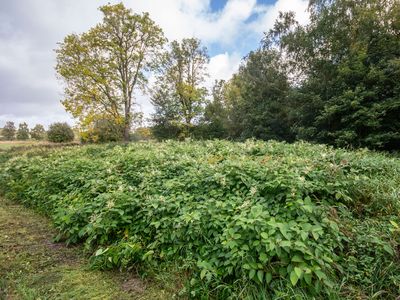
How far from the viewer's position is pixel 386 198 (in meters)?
2.71

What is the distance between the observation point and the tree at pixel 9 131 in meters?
30.2

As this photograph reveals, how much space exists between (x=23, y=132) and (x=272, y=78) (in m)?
31.4

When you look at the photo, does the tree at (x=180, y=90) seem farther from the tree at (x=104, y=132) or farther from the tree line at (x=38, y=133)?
the tree line at (x=38, y=133)

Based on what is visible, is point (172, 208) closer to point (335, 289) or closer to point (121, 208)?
point (121, 208)

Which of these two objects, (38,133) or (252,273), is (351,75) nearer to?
(252,273)

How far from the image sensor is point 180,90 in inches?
720

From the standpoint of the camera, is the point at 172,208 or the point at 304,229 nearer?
the point at 304,229

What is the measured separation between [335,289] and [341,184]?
131cm

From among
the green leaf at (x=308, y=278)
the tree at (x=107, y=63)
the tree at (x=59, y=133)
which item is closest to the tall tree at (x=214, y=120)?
the tree at (x=107, y=63)

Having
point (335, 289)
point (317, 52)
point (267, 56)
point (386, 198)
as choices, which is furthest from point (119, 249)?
point (267, 56)

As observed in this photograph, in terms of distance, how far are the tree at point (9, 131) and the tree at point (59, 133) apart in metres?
15.7

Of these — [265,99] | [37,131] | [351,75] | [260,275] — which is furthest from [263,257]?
[37,131]

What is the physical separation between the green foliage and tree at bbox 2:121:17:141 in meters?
34.2

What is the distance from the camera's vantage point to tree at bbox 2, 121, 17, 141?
3019 cm
